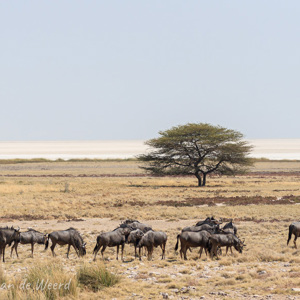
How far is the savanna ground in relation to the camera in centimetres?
1467

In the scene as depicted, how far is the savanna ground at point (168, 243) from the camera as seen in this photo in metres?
14.7

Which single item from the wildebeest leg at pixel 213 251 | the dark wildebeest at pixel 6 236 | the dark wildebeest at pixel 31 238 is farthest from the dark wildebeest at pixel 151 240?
the dark wildebeest at pixel 6 236

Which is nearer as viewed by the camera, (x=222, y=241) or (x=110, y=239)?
(x=110, y=239)

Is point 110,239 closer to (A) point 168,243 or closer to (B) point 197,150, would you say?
(A) point 168,243

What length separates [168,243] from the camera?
912 inches

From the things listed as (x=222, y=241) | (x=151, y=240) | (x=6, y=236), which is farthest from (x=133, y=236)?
(x=6, y=236)

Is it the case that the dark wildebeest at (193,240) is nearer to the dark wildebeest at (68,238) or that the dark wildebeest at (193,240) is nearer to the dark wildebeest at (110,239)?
the dark wildebeest at (110,239)

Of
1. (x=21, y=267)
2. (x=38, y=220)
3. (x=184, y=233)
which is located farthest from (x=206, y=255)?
(x=38, y=220)

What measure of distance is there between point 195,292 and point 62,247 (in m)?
9.67

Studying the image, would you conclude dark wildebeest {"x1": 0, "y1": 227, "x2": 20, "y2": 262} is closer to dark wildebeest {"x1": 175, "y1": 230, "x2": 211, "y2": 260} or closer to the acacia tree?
dark wildebeest {"x1": 175, "y1": 230, "x2": 211, "y2": 260}

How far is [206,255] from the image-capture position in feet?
65.0

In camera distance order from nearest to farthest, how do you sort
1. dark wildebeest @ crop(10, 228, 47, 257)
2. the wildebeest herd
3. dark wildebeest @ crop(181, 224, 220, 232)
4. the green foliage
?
the green foliage → the wildebeest herd → dark wildebeest @ crop(10, 228, 47, 257) → dark wildebeest @ crop(181, 224, 220, 232)

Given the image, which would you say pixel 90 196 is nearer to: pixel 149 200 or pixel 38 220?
pixel 149 200

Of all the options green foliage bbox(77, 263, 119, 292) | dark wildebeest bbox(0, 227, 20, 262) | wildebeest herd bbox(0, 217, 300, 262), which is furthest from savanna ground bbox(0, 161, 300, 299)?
dark wildebeest bbox(0, 227, 20, 262)
